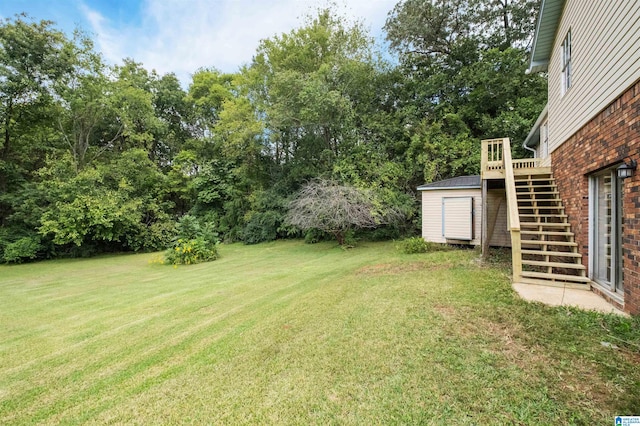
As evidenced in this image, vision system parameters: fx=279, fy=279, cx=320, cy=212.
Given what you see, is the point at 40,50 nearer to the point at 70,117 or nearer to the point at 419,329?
the point at 70,117

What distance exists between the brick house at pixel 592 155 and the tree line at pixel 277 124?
21.9 ft

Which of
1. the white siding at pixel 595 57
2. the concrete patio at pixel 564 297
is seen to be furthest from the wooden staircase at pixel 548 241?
the white siding at pixel 595 57

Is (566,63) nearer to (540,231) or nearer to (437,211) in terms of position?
(540,231)

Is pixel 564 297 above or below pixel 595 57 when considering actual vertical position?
below

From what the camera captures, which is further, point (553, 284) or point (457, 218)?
point (457, 218)

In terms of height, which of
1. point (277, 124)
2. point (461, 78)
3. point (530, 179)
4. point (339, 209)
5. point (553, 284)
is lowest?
point (553, 284)

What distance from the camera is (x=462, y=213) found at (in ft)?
31.3

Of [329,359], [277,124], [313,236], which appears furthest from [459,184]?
[277,124]

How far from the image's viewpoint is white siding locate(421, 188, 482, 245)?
30.9 feet

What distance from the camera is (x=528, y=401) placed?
6.65 ft

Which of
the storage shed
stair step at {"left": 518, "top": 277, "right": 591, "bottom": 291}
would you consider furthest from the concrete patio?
the storage shed

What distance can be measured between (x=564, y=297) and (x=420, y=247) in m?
5.48

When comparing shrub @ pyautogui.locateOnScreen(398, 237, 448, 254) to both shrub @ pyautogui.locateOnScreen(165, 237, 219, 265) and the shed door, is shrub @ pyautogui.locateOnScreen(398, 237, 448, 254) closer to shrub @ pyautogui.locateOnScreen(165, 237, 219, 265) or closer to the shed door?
the shed door

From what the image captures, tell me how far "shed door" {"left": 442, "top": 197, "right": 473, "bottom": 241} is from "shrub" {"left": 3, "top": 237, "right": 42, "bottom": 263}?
1856 cm
